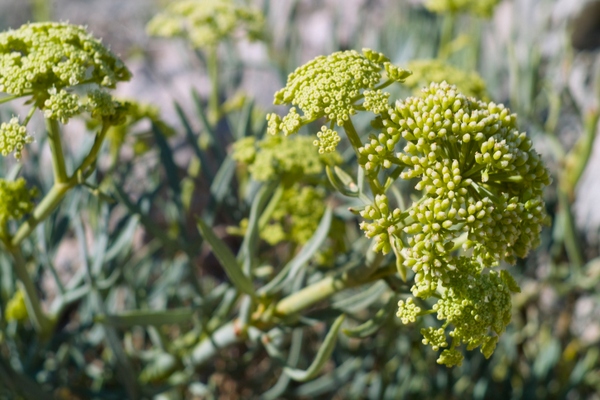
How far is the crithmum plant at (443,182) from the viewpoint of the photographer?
689 millimetres

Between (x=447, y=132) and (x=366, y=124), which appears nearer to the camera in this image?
(x=447, y=132)

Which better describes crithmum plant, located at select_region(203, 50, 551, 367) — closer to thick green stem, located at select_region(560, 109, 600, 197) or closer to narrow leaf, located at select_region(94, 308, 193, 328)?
narrow leaf, located at select_region(94, 308, 193, 328)

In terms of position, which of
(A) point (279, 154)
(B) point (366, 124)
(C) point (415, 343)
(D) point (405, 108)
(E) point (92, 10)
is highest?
(E) point (92, 10)

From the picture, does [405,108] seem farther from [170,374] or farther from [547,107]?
[547,107]

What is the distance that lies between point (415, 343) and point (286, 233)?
512mm

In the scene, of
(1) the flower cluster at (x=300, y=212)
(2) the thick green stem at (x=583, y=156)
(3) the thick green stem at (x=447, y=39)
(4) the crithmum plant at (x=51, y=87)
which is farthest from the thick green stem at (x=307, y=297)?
(3) the thick green stem at (x=447, y=39)

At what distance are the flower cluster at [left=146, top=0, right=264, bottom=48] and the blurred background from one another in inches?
5.2

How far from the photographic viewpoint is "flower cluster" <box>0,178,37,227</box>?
0.90 meters

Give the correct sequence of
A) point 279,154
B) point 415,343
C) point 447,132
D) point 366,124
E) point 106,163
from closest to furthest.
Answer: point 447,132
point 279,154
point 415,343
point 366,124
point 106,163

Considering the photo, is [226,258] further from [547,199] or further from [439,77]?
[547,199]

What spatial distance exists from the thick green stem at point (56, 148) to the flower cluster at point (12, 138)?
58 millimetres

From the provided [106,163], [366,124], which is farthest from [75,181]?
[106,163]

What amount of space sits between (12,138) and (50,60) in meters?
0.11

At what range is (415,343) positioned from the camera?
4.74 feet
